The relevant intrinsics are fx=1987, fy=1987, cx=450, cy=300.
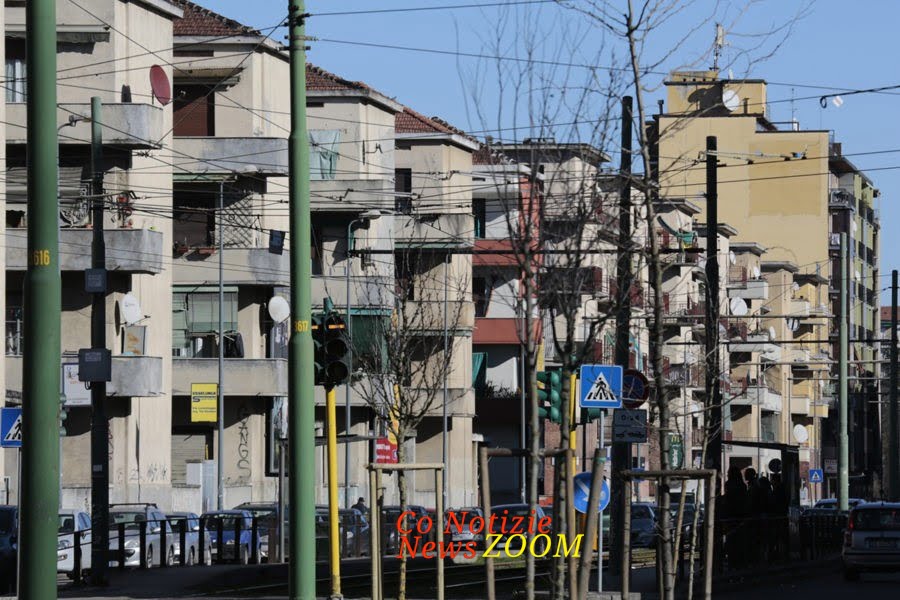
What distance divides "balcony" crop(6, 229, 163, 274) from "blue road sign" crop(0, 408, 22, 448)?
802 inches

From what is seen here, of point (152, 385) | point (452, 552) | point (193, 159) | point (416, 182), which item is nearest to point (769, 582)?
point (452, 552)

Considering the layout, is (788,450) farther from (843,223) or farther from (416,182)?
(843,223)

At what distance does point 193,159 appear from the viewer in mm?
55344

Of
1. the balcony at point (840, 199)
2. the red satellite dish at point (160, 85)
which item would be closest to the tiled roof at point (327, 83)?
the red satellite dish at point (160, 85)

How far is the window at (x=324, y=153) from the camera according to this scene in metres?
63.8

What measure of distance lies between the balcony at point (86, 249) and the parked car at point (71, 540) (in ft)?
43.9

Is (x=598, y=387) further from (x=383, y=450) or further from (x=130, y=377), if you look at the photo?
(x=130, y=377)

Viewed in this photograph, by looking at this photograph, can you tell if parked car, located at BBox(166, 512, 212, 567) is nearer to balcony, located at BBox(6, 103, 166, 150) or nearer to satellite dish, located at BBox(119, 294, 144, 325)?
satellite dish, located at BBox(119, 294, 144, 325)

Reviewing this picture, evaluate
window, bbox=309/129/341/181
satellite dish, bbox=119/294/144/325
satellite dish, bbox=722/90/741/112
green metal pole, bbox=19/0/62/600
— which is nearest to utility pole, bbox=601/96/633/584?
green metal pole, bbox=19/0/62/600

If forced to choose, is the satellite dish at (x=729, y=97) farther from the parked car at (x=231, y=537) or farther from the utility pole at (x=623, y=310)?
the parked car at (x=231, y=537)

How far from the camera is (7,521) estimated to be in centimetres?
3109

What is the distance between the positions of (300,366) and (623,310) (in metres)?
3.85

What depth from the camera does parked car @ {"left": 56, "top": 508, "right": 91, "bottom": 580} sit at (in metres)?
33.6

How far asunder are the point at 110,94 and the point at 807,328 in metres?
82.3
